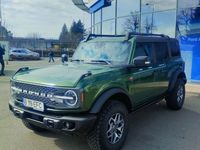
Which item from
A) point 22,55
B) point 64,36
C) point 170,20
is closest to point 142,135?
point 170,20

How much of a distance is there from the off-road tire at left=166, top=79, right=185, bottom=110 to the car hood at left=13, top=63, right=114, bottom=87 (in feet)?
9.68

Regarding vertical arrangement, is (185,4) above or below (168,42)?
above

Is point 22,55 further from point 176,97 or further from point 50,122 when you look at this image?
point 50,122

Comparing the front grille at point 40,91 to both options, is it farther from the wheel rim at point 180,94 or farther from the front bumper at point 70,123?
the wheel rim at point 180,94

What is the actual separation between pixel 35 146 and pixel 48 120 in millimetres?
1046

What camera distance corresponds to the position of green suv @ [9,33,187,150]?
13.6 feet

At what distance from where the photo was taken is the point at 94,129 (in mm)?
4328

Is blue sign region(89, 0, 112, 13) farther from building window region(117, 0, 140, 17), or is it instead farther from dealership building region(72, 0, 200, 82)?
building window region(117, 0, 140, 17)

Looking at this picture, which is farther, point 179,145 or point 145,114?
point 145,114

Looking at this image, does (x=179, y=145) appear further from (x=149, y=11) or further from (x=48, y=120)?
(x=149, y=11)

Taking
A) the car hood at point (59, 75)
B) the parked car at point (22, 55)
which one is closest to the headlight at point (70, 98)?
the car hood at point (59, 75)

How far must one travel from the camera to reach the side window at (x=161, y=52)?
21.3ft

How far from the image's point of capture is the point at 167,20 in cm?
1334

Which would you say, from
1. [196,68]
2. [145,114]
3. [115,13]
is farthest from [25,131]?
[115,13]
